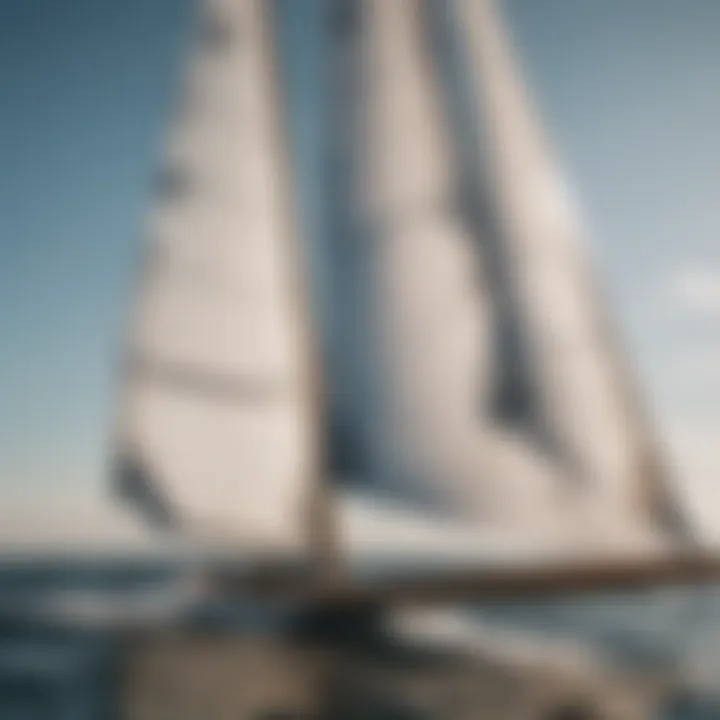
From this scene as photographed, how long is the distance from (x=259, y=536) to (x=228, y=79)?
2036 mm

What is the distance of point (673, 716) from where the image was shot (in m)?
3.88

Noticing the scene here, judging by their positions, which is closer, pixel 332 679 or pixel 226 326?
pixel 332 679

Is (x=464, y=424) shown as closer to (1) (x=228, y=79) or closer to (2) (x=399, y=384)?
(2) (x=399, y=384)

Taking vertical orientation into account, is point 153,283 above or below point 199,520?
above

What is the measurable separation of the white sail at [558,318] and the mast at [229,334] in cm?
98

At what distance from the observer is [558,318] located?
14.3ft

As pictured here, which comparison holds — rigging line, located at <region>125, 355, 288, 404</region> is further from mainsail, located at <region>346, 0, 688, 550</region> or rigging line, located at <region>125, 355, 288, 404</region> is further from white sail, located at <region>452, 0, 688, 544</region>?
white sail, located at <region>452, 0, 688, 544</region>

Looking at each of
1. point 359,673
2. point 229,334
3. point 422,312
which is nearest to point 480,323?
point 422,312

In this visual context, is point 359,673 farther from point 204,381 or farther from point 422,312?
point 422,312

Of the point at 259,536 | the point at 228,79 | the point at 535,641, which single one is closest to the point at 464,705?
the point at 259,536

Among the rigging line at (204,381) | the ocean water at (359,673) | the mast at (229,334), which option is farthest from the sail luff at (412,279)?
the ocean water at (359,673)

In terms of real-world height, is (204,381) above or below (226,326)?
below

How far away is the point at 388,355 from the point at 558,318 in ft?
2.34

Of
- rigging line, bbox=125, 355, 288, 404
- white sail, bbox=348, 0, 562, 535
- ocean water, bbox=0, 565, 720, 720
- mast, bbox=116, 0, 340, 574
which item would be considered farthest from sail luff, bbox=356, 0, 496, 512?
ocean water, bbox=0, 565, 720, 720
